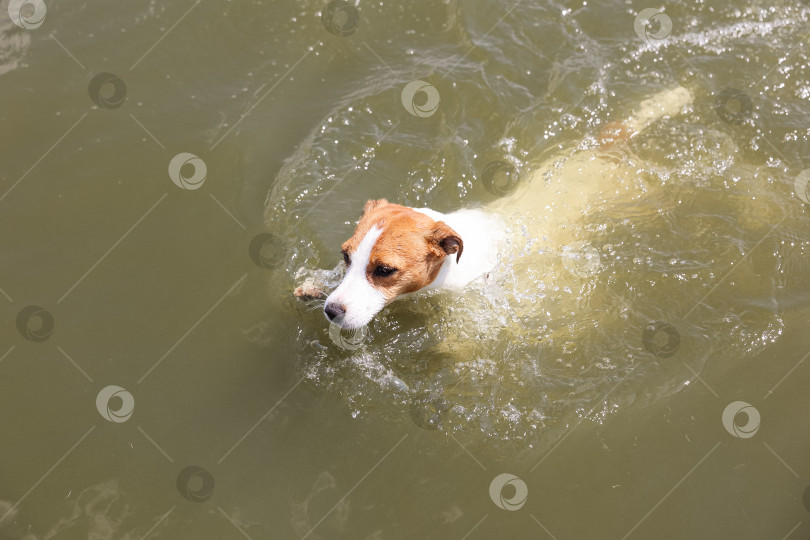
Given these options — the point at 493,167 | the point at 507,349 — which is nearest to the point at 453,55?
the point at 493,167

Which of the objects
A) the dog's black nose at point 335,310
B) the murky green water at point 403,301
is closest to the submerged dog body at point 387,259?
the dog's black nose at point 335,310

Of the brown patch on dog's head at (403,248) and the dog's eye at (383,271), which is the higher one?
the brown patch on dog's head at (403,248)

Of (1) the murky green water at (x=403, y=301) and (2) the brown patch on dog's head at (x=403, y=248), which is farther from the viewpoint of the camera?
(1) the murky green water at (x=403, y=301)

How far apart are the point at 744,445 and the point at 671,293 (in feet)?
4.74

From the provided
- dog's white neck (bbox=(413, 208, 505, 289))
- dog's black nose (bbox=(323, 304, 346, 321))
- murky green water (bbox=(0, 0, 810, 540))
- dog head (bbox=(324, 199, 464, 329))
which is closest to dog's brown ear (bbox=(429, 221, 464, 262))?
dog head (bbox=(324, 199, 464, 329))

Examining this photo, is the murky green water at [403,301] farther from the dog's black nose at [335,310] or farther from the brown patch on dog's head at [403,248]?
the dog's black nose at [335,310]

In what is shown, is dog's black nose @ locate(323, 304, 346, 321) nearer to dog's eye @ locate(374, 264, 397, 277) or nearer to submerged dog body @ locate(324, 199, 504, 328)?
submerged dog body @ locate(324, 199, 504, 328)

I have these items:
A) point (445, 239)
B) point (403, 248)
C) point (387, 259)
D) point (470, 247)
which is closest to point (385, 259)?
point (387, 259)

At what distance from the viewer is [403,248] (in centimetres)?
466

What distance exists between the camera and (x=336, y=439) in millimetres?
5320

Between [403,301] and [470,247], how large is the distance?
74cm

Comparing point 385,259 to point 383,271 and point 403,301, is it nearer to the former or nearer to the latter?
point 383,271

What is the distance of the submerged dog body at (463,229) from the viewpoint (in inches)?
184

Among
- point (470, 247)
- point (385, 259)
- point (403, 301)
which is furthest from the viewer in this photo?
point (403, 301)
